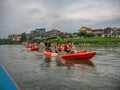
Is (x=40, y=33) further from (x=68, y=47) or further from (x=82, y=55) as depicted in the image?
(x=82, y=55)

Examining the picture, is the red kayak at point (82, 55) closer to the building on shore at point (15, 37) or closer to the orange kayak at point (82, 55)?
the orange kayak at point (82, 55)

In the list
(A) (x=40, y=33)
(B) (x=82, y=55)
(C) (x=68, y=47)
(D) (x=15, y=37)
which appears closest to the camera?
(B) (x=82, y=55)

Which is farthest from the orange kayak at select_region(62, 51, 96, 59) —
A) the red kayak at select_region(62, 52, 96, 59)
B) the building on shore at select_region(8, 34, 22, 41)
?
the building on shore at select_region(8, 34, 22, 41)

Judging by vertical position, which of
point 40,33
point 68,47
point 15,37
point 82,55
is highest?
point 40,33

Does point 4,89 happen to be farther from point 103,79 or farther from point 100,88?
point 103,79

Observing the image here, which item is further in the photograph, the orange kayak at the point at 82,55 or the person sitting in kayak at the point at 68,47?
the person sitting in kayak at the point at 68,47

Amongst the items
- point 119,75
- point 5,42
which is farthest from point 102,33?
point 119,75

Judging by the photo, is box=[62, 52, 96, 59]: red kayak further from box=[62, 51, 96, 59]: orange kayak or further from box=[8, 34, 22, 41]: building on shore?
box=[8, 34, 22, 41]: building on shore

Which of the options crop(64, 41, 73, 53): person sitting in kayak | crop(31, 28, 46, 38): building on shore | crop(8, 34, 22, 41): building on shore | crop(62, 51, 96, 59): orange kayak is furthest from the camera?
crop(8, 34, 22, 41): building on shore

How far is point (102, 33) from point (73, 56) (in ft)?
284

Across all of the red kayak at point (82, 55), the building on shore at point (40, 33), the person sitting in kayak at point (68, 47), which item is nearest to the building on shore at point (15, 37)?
the building on shore at point (40, 33)

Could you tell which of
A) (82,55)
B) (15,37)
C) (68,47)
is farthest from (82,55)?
(15,37)

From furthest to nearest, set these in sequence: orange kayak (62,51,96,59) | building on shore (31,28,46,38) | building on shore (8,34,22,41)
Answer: building on shore (8,34,22,41) → building on shore (31,28,46,38) → orange kayak (62,51,96,59)

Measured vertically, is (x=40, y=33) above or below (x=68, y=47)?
above
